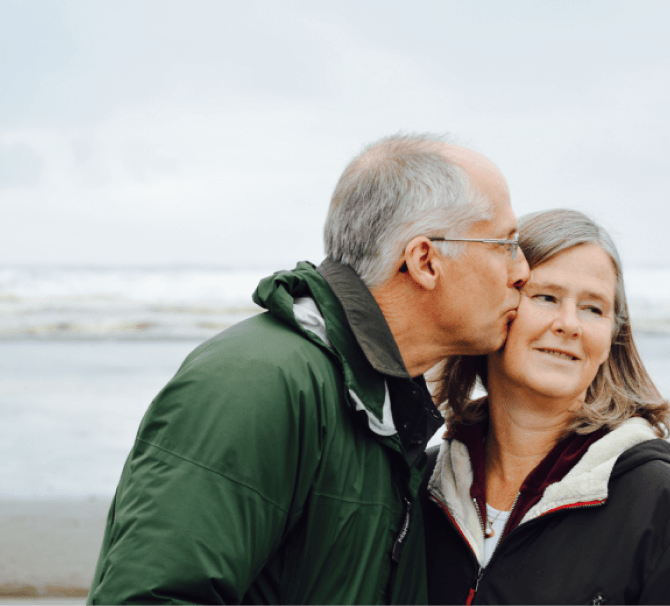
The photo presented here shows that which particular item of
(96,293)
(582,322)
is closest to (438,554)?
(582,322)

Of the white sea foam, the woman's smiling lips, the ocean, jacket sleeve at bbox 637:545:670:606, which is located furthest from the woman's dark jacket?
the white sea foam

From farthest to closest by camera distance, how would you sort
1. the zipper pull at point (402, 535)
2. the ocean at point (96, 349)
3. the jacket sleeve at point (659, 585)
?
1. the ocean at point (96, 349)
2. the zipper pull at point (402, 535)
3. the jacket sleeve at point (659, 585)

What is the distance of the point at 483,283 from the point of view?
237cm

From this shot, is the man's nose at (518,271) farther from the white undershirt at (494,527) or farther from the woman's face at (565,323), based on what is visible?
the white undershirt at (494,527)

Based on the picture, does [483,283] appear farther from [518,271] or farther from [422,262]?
[422,262]

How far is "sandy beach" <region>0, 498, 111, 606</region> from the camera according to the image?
477 cm

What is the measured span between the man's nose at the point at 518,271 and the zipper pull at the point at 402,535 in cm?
88

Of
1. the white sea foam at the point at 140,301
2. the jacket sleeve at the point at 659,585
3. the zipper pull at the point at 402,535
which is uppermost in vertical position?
the zipper pull at the point at 402,535

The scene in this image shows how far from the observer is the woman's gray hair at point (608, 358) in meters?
2.42

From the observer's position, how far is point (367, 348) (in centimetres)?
200

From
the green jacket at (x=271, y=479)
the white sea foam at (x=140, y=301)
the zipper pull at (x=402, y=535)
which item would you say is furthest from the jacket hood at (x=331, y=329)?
the white sea foam at (x=140, y=301)

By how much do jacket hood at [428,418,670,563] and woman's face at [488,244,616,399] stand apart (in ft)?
0.76

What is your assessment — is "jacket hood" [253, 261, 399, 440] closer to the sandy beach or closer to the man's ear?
the man's ear

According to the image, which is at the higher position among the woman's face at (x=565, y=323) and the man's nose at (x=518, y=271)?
the man's nose at (x=518, y=271)
